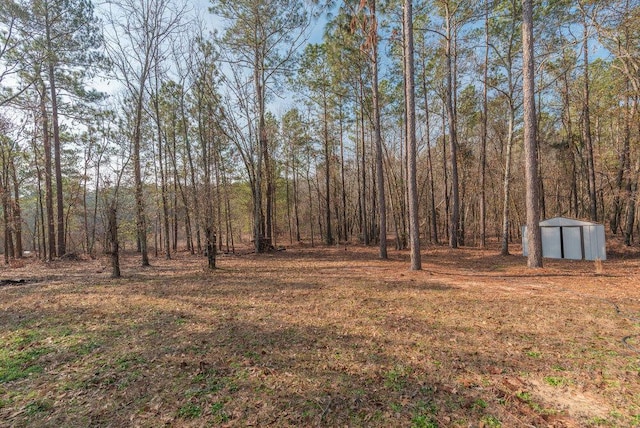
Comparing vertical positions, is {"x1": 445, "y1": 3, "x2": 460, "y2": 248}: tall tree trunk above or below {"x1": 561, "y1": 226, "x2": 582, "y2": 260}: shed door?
above

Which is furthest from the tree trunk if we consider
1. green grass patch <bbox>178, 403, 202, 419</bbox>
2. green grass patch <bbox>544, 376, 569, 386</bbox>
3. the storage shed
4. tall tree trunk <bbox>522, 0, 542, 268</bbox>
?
the storage shed

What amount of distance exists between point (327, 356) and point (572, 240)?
1221 centimetres

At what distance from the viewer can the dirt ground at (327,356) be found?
2.20 meters

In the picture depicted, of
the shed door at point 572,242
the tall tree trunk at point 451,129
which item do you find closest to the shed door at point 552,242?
the shed door at point 572,242

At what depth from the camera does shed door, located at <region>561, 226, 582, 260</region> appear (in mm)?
10352

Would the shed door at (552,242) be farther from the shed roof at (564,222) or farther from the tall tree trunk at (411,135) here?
the tall tree trunk at (411,135)

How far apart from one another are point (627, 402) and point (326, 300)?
395 cm

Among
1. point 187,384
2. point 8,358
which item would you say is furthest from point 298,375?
point 8,358

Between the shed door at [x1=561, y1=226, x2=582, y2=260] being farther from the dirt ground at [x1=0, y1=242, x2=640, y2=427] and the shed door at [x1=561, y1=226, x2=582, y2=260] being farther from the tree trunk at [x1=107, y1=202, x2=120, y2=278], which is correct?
the tree trunk at [x1=107, y1=202, x2=120, y2=278]

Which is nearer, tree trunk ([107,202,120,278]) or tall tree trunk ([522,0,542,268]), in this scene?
tree trunk ([107,202,120,278])

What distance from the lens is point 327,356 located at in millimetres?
3107

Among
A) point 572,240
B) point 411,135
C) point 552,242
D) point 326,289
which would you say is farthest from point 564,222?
point 326,289

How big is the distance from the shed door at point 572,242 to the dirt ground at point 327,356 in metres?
4.95

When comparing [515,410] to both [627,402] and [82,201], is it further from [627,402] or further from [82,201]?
[82,201]
